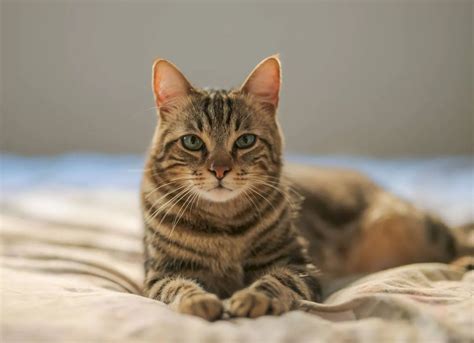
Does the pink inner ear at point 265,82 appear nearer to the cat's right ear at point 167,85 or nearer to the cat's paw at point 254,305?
the cat's right ear at point 167,85

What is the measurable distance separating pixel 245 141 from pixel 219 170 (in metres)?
0.16

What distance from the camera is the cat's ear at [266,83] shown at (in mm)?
1507

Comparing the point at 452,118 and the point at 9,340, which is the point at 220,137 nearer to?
the point at 9,340

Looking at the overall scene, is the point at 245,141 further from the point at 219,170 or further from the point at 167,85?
the point at 167,85

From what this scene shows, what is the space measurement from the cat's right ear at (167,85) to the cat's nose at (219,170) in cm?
30

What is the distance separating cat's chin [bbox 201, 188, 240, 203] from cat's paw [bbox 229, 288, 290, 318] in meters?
0.34

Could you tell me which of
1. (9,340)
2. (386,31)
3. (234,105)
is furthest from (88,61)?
(9,340)

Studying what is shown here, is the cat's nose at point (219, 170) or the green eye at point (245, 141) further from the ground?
the green eye at point (245, 141)

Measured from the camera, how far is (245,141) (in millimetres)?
1446

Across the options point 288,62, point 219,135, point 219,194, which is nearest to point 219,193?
point 219,194

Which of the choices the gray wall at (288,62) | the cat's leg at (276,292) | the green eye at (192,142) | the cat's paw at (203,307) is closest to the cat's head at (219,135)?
the green eye at (192,142)

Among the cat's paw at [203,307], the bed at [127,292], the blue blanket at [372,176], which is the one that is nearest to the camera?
the bed at [127,292]

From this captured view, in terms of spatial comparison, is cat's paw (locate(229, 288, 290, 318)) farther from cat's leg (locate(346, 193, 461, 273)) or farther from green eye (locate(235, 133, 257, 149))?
cat's leg (locate(346, 193, 461, 273))

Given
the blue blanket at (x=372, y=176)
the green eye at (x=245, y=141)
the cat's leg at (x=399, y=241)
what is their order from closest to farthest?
1. the green eye at (x=245, y=141)
2. the cat's leg at (x=399, y=241)
3. the blue blanket at (x=372, y=176)
